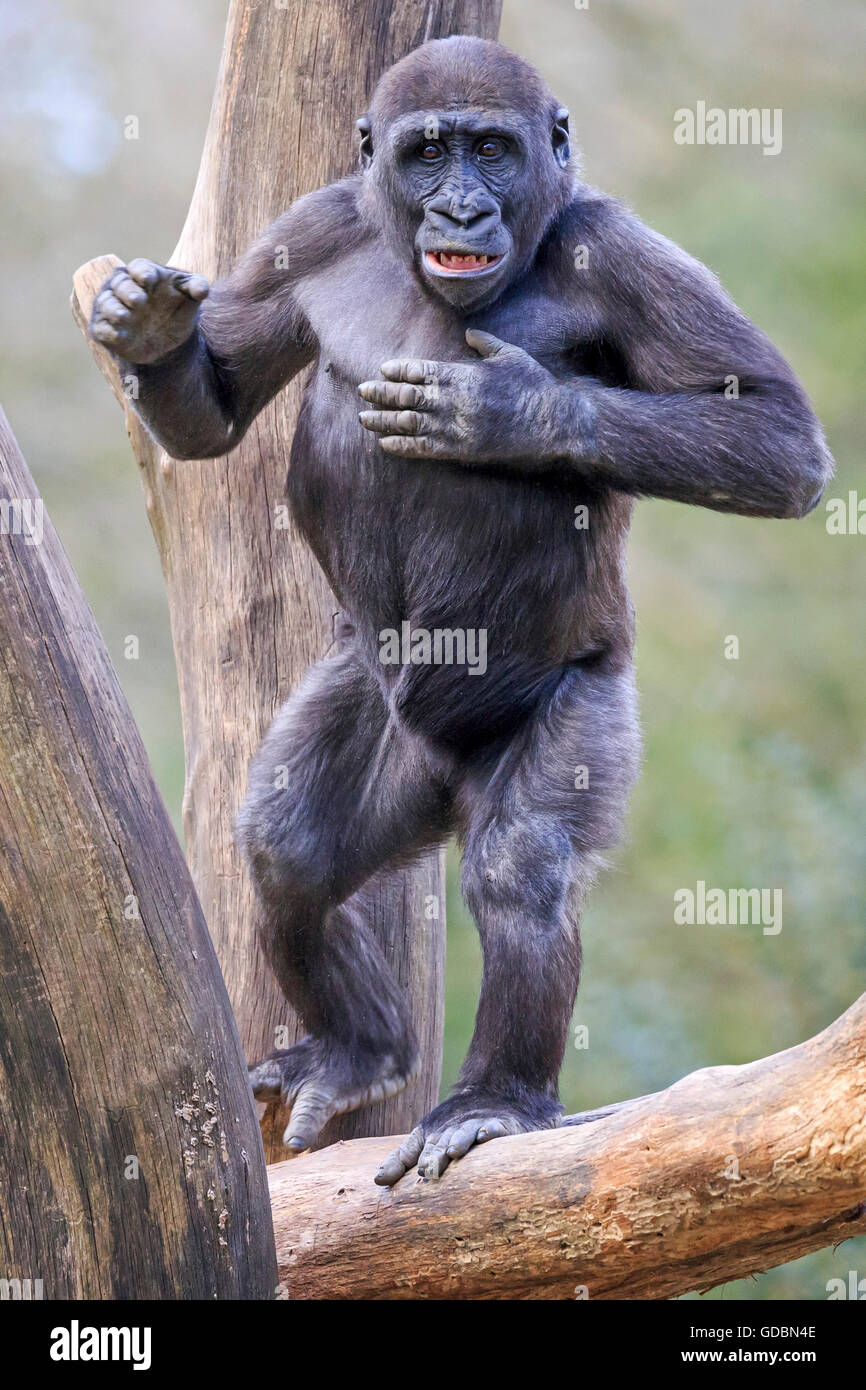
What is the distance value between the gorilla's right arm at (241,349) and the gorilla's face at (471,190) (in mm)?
427

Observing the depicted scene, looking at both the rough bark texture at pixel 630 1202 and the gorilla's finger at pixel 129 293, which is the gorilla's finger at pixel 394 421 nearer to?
the gorilla's finger at pixel 129 293

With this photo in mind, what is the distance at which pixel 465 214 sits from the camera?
3234mm

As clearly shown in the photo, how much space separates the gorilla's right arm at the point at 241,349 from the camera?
3.71 m

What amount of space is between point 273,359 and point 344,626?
0.78m

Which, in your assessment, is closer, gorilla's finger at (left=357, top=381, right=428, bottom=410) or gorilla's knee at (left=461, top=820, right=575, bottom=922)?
gorilla's finger at (left=357, top=381, right=428, bottom=410)

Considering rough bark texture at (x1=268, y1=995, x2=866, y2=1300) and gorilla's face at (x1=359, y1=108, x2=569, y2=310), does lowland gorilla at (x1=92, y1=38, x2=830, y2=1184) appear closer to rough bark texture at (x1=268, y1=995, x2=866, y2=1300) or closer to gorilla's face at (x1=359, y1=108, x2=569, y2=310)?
gorilla's face at (x1=359, y1=108, x2=569, y2=310)

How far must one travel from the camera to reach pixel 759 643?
11359mm

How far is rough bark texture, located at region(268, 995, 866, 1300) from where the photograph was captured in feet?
8.46

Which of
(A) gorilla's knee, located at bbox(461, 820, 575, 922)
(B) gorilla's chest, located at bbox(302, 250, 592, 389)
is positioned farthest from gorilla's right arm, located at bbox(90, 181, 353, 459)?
(A) gorilla's knee, located at bbox(461, 820, 575, 922)

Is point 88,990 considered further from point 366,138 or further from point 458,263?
point 366,138

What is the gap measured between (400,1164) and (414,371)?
6.08ft

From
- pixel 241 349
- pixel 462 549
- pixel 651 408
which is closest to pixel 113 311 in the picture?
pixel 241 349

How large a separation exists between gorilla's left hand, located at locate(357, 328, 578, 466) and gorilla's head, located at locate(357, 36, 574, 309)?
0.22 metres
